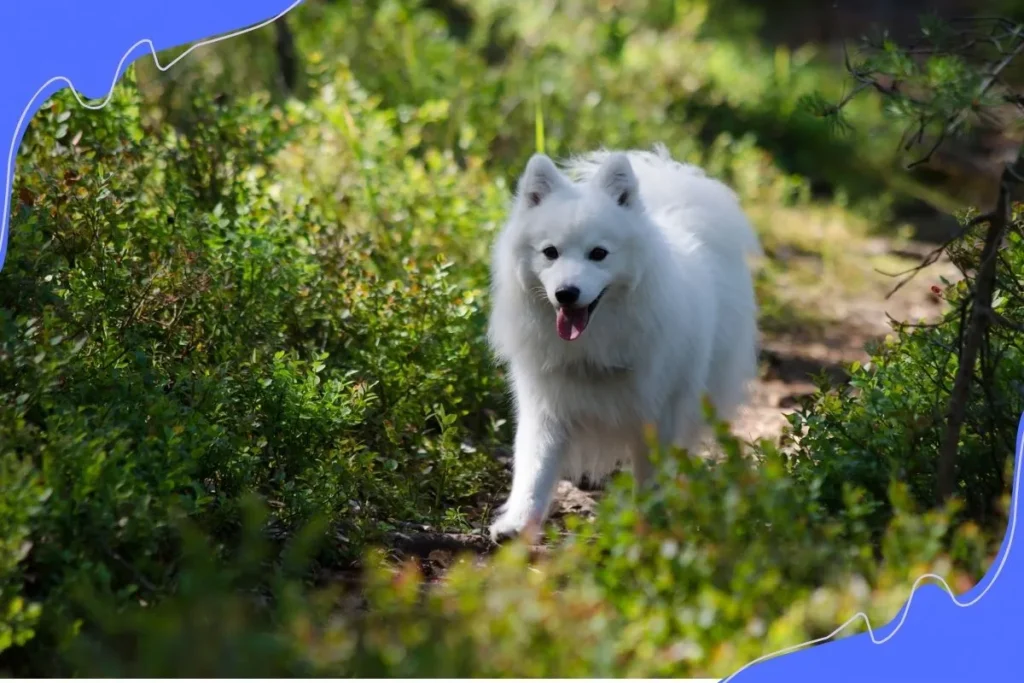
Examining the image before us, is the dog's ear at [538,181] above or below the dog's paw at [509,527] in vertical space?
above

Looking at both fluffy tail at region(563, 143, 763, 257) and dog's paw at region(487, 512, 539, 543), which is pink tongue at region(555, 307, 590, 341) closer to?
dog's paw at region(487, 512, 539, 543)

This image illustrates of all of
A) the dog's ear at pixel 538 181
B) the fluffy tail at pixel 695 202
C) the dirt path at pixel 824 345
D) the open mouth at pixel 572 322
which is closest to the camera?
the open mouth at pixel 572 322

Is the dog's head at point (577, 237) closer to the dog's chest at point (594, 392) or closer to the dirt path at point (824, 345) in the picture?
the dog's chest at point (594, 392)

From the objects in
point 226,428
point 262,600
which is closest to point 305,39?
point 226,428

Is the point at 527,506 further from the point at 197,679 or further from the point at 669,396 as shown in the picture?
the point at 197,679

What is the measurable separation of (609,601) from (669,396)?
63.3 inches

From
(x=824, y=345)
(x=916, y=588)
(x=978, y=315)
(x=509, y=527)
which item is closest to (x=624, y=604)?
(x=916, y=588)

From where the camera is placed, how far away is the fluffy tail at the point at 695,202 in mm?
4594

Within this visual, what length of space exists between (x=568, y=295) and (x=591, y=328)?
0.27 metres

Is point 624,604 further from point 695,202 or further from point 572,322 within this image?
point 695,202

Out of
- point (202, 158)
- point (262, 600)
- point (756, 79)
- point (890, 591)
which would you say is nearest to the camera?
point (890, 591)

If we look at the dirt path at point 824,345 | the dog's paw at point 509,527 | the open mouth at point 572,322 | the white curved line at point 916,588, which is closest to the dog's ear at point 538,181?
the open mouth at point 572,322

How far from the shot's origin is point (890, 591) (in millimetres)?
2471

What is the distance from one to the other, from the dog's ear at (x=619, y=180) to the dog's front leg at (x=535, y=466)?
0.76m
